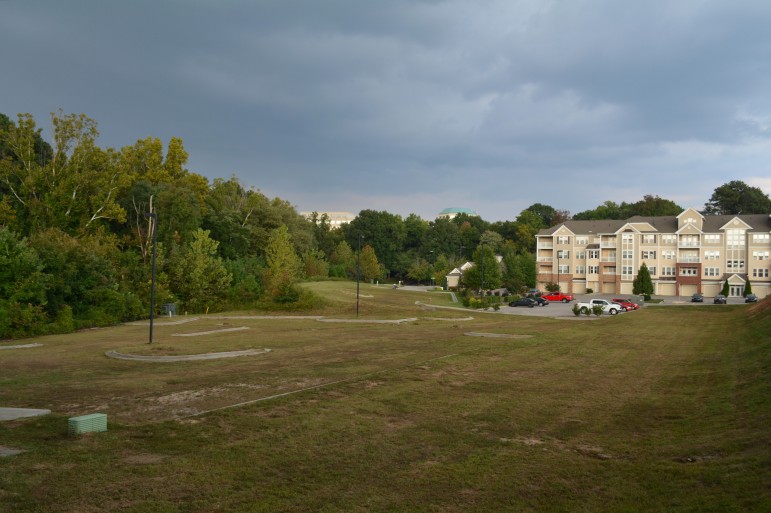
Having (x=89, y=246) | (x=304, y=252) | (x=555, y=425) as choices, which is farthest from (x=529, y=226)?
(x=555, y=425)

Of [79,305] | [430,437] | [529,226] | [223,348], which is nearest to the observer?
[430,437]

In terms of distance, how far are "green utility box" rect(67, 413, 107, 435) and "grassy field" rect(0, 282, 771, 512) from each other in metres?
0.23

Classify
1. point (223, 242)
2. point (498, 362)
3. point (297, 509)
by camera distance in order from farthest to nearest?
point (223, 242), point (498, 362), point (297, 509)

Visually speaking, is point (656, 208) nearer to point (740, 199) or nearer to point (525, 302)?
point (740, 199)

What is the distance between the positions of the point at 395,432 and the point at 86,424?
613cm

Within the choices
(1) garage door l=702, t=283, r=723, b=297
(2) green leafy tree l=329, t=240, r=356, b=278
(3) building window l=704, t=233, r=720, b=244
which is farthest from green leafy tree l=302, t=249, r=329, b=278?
(3) building window l=704, t=233, r=720, b=244

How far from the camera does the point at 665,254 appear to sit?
85.8m

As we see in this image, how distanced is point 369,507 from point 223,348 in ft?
58.1

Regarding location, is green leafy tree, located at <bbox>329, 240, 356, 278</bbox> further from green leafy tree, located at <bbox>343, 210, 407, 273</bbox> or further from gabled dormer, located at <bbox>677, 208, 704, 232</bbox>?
gabled dormer, located at <bbox>677, 208, 704, 232</bbox>

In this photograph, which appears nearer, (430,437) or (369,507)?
(369,507)

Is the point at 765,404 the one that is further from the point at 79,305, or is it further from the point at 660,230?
the point at 660,230

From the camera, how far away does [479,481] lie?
837 cm

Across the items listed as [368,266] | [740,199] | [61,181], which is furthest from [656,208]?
[61,181]

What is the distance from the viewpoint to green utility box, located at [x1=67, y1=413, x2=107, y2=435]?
33.9 ft
